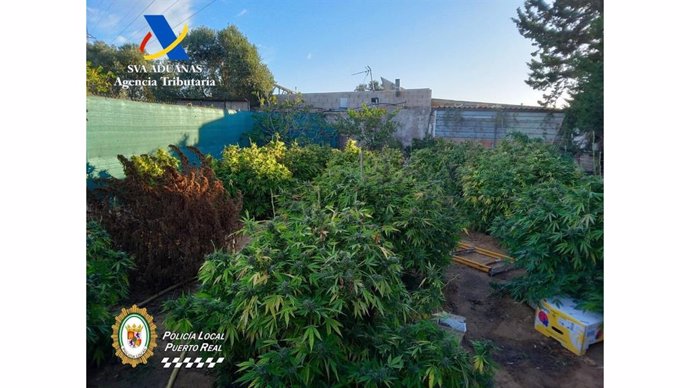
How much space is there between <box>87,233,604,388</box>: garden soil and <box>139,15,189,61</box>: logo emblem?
1.20m

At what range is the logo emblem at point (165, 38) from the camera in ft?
5.40

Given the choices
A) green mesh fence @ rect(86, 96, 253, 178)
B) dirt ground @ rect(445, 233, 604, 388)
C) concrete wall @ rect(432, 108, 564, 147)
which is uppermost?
concrete wall @ rect(432, 108, 564, 147)

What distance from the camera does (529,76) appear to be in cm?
210

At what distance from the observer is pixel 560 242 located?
2229 millimetres

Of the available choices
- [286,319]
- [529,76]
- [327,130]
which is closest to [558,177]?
[529,76]

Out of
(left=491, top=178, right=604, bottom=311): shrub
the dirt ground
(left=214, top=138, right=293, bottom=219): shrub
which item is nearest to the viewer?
the dirt ground

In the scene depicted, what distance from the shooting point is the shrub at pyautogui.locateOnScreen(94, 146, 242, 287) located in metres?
2.61

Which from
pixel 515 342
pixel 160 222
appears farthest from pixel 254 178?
pixel 515 342

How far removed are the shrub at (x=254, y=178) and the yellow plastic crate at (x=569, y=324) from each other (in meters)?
3.13

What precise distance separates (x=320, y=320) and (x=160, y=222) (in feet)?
5.59

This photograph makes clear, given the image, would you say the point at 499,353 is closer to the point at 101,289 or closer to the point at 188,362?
the point at 188,362

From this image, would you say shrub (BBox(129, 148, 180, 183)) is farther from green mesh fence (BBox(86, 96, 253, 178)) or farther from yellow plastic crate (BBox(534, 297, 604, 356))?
yellow plastic crate (BBox(534, 297, 604, 356))

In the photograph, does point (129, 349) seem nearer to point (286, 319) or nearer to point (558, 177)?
point (286, 319)

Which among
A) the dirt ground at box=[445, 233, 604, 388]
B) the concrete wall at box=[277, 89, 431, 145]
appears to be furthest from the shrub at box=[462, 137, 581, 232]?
the concrete wall at box=[277, 89, 431, 145]
